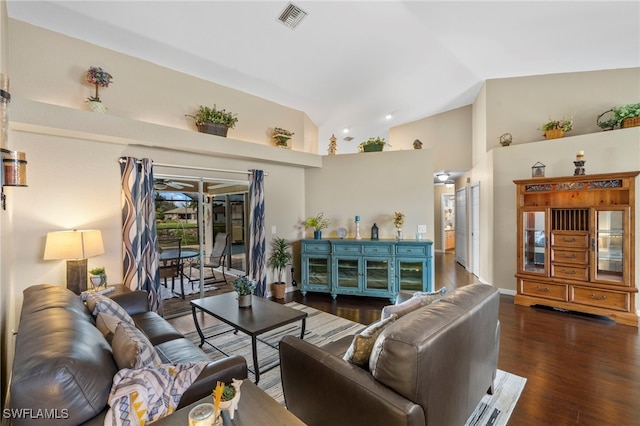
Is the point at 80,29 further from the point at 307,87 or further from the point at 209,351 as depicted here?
the point at 209,351

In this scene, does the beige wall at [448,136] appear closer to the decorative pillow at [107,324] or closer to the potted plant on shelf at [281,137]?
the potted plant on shelf at [281,137]

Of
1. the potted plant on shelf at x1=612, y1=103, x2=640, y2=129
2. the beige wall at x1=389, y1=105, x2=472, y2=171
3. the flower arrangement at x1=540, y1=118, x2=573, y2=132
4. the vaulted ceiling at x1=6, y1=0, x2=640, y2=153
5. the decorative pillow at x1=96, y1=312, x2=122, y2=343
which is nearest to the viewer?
the decorative pillow at x1=96, y1=312, x2=122, y2=343

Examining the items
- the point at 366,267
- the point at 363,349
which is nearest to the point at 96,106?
the point at 363,349

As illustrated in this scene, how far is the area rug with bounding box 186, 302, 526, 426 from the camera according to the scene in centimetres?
210

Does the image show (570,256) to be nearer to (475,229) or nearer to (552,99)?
(475,229)

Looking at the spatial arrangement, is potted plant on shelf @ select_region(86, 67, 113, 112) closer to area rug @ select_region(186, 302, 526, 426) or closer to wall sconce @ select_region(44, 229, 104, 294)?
wall sconce @ select_region(44, 229, 104, 294)

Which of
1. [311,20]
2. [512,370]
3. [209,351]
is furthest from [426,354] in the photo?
[311,20]

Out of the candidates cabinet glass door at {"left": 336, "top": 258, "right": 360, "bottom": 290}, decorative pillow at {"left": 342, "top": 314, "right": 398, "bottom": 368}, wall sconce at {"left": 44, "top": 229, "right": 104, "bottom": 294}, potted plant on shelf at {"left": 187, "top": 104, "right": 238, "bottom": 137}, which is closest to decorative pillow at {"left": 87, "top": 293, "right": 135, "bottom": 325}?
wall sconce at {"left": 44, "top": 229, "right": 104, "bottom": 294}

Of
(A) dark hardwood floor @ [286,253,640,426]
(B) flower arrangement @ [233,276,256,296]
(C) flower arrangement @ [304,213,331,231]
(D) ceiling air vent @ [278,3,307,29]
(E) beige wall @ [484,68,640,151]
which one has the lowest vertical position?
(A) dark hardwood floor @ [286,253,640,426]

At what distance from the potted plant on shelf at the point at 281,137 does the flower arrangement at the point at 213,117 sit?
82 centimetres

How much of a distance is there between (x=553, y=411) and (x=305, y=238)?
407 cm

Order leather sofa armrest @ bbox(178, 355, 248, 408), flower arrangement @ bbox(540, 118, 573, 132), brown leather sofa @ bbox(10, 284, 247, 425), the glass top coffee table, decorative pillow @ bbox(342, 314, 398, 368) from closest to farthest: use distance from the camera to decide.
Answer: brown leather sofa @ bbox(10, 284, 247, 425), leather sofa armrest @ bbox(178, 355, 248, 408), decorative pillow @ bbox(342, 314, 398, 368), the glass top coffee table, flower arrangement @ bbox(540, 118, 573, 132)

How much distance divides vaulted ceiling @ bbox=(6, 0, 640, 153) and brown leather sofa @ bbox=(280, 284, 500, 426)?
10.8ft

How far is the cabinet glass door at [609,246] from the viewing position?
373 centimetres
